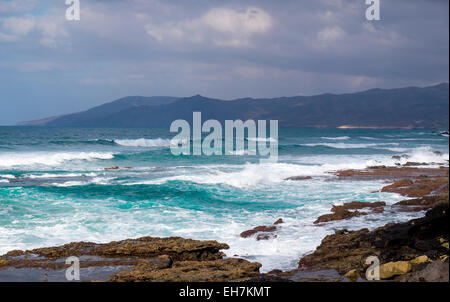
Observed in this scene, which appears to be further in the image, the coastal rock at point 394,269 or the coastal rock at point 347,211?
the coastal rock at point 347,211

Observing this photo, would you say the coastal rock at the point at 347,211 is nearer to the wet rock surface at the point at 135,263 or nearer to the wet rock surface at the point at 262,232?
the wet rock surface at the point at 262,232

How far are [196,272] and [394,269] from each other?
112 inches

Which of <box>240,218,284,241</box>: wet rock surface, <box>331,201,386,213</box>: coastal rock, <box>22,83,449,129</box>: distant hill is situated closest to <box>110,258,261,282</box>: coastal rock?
<box>240,218,284,241</box>: wet rock surface

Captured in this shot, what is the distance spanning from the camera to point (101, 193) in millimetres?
17203

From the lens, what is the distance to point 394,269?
624 cm

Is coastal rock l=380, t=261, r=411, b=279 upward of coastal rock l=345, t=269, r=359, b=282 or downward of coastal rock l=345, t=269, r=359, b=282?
upward

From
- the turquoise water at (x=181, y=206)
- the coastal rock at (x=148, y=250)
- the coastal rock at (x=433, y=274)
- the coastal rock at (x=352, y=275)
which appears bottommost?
the turquoise water at (x=181, y=206)

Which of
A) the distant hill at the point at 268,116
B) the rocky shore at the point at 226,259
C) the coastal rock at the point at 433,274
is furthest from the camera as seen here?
the distant hill at the point at 268,116

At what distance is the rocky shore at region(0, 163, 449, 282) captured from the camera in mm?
6811

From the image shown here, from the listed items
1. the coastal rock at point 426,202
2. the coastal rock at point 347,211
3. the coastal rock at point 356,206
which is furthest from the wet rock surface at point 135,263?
the coastal rock at point 426,202

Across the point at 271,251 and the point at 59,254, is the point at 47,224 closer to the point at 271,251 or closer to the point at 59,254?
the point at 59,254

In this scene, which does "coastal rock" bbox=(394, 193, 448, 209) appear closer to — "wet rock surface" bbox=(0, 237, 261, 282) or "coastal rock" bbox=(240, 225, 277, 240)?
"coastal rock" bbox=(240, 225, 277, 240)

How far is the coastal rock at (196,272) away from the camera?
6820 millimetres
